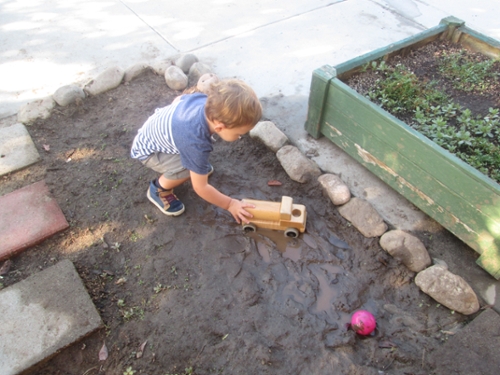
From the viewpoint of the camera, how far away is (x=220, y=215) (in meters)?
2.65

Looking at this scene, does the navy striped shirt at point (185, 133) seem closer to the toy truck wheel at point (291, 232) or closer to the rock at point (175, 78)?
the toy truck wheel at point (291, 232)

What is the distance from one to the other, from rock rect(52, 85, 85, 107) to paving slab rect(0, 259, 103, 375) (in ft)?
5.49

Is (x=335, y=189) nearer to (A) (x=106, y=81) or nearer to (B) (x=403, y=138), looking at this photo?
(B) (x=403, y=138)

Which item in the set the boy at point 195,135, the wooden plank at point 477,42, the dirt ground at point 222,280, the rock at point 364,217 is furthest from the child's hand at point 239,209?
the wooden plank at point 477,42

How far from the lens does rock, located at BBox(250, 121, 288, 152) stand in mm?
2982

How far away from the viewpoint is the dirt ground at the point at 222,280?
200 cm

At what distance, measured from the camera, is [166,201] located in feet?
8.57

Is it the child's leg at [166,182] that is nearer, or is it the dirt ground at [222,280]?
the dirt ground at [222,280]

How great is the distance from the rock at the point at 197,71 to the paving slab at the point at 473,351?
2855mm

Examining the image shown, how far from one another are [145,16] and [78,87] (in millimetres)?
1656

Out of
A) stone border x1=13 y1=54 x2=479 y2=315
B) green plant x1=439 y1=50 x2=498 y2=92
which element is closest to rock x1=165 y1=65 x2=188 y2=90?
stone border x1=13 y1=54 x2=479 y2=315

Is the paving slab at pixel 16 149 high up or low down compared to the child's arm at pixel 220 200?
down

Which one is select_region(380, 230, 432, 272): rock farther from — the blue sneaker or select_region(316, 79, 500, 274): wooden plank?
the blue sneaker

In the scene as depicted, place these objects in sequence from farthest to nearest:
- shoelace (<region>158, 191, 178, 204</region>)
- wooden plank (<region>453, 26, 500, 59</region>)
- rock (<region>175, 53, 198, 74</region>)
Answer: rock (<region>175, 53, 198, 74</region>), wooden plank (<region>453, 26, 500, 59</region>), shoelace (<region>158, 191, 178, 204</region>)
